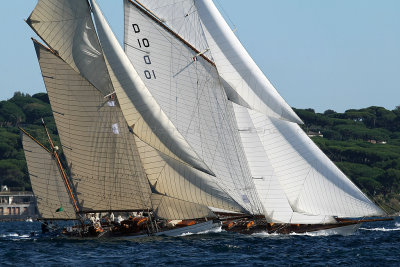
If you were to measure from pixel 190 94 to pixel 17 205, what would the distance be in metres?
122

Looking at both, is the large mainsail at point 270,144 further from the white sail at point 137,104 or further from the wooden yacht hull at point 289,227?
the white sail at point 137,104

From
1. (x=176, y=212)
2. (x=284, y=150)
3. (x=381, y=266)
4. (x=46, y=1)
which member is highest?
(x=46, y=1)

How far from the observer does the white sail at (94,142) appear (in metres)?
50.1

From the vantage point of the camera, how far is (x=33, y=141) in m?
53.6

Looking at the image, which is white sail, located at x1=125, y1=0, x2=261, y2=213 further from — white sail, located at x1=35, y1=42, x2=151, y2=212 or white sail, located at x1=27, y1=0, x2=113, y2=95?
white sail, located at x1=35, y1=42, x2=151, y2=212

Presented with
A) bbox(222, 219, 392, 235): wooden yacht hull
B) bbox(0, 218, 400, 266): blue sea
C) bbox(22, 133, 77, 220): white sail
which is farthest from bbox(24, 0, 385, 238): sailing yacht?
bbox(0, 218, 400, 266): blue sea

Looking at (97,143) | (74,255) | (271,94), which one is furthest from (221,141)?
(74,255)

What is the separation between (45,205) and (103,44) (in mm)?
12321

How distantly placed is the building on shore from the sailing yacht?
11508 centimetres

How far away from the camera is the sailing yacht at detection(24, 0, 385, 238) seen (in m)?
48.2

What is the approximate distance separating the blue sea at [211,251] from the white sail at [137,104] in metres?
5.81

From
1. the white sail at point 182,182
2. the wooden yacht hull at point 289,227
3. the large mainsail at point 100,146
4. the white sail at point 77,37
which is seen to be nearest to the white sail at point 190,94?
the white sail at point 77,37

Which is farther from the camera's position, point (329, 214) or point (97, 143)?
point (329, 214)

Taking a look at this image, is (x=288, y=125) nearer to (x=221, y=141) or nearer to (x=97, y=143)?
(x=221, y=141)
